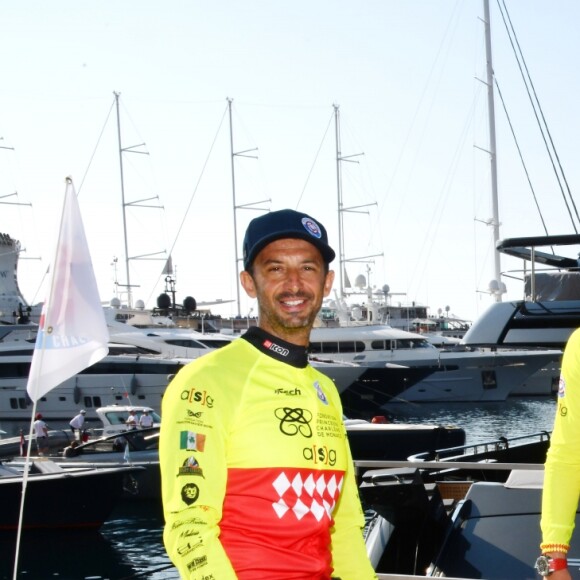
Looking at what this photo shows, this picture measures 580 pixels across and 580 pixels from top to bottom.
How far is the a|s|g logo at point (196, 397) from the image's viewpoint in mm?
2465

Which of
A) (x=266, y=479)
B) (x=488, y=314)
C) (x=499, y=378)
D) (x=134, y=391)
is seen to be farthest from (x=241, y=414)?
(x=499, y=378)

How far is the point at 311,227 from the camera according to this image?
9.15ft

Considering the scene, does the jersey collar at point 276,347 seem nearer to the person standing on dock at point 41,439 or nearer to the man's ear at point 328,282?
the man's ear at point 328,282

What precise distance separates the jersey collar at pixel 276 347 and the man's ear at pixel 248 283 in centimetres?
13

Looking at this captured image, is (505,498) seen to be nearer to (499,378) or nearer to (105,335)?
(105,335)

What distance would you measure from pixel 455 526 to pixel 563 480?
2132mm

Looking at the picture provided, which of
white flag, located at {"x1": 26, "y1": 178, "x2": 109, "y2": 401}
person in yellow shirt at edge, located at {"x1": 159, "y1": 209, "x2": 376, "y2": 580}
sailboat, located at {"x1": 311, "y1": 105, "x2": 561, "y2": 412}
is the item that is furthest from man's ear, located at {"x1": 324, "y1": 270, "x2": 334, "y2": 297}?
sailboat, located at {"x1": 311, "y1": 105, "x2": 561, "y2": 412}

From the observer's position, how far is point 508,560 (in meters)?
5.12

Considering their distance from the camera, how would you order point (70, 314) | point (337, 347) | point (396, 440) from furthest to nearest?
point (337, 347) < point (396, 440) < point (70, 314)

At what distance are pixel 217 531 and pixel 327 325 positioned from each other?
58.2 meters

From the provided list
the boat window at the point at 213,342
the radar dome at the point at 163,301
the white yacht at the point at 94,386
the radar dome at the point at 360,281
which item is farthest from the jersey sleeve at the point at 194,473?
the radar dome at the point at 360,281

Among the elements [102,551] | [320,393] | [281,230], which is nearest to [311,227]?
[281,230]

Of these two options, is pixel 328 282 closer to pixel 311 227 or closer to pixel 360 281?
pixel 311 227

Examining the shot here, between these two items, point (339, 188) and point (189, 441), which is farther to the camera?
point (339, 188)
